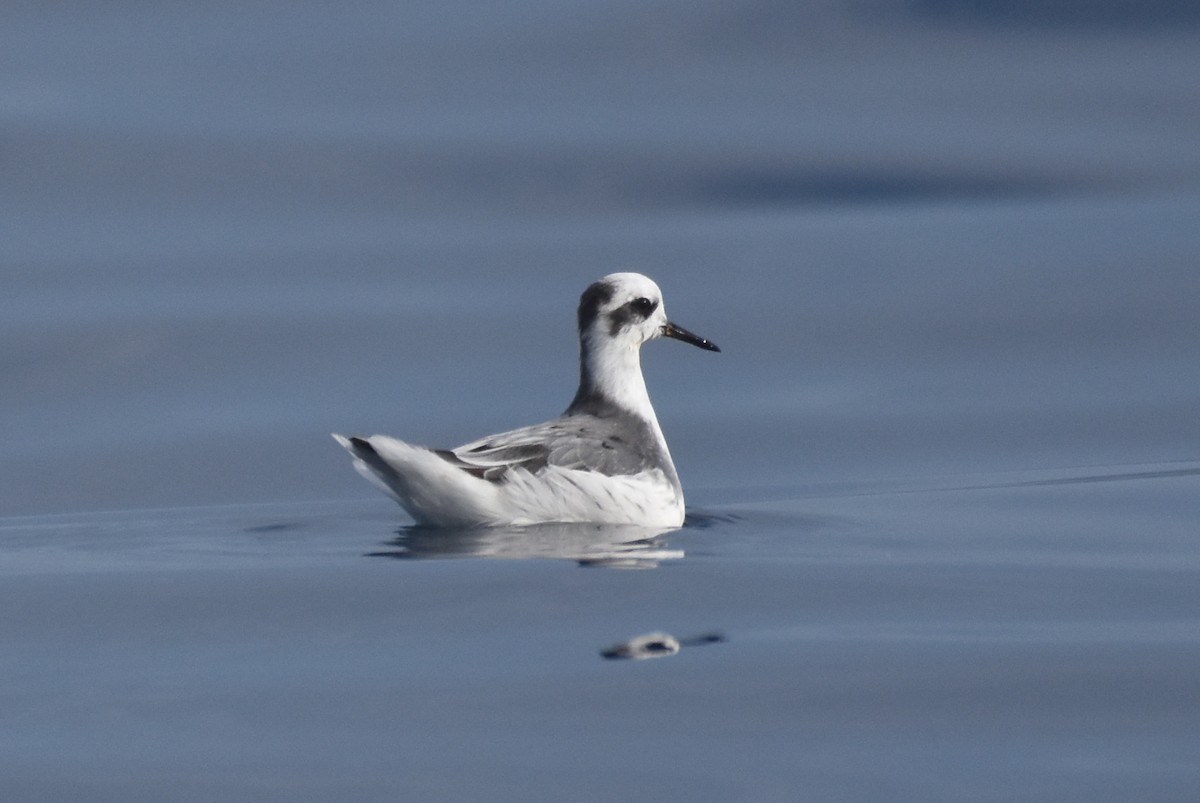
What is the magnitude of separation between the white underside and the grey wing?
6 centimetres

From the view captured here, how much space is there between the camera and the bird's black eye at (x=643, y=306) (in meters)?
10.3

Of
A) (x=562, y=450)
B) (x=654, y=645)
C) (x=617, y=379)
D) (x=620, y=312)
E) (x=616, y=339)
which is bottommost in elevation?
(x=654, y=645)

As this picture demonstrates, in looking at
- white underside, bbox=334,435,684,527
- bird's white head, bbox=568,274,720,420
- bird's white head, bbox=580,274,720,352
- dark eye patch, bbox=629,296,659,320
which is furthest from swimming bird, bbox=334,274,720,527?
dark eye patch, bbox=629,296,659,320

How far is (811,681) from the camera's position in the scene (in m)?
6.00

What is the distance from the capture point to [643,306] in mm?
10328

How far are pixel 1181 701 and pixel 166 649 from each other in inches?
126

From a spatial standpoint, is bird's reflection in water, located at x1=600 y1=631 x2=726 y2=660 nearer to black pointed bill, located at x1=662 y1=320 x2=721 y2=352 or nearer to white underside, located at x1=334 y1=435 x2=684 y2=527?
white underside, located at x1=334 y1=435 x2=684 y2=527

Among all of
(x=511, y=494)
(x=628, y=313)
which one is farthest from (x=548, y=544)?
(x=628, y=313)

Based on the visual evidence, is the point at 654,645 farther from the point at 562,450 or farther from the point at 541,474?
the point at 562,450

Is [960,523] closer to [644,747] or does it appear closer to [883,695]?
[883,695]

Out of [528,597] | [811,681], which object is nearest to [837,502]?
[528,597]

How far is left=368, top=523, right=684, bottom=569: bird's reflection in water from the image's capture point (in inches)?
316

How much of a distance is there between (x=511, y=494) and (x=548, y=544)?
1.82ft

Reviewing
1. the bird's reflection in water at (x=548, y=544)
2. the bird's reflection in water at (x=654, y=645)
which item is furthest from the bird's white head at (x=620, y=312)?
the bird's reflection in water at (x=654, y=645)
